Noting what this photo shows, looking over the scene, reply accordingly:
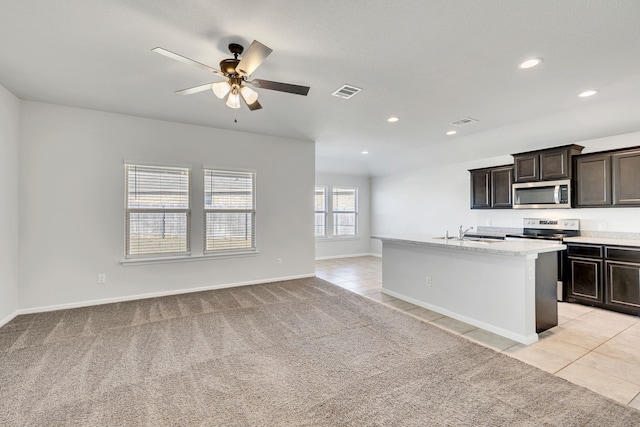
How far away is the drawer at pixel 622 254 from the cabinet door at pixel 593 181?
73 centimetres

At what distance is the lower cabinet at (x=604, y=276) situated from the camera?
372cm

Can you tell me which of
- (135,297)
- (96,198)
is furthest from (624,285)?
(96,198)

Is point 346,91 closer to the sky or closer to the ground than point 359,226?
closer to the sky

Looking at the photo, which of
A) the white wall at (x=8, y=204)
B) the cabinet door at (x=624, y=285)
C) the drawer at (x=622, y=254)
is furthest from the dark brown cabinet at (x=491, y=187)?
the white wall at (x=8, y=204)

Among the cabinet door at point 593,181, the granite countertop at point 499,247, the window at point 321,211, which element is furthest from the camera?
the window at point 321,211

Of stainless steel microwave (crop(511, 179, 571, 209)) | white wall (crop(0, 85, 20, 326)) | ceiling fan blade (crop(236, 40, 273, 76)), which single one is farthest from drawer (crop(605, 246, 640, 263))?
white wall (crop(0, 85, 20, 326))

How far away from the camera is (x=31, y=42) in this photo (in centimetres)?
249

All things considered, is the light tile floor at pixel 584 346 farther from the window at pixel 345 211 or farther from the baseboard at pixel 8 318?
the baseboard at pixel 8 318

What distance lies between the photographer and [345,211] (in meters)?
8.84

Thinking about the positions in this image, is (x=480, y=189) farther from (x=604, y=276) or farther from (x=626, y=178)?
(x=604, y=276)

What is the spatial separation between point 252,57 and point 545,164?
4907 mm

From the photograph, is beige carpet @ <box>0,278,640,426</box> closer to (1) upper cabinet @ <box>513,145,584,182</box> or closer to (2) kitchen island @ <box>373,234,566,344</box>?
(2) kitchen island @ <box>373,234,566,344</box>

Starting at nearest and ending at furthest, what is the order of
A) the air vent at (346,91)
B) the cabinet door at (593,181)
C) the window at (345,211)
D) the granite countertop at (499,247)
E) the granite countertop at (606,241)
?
the granite countertop at (499,247)
the air vent at (346,91)
the granite countertop at (606,241)
the cabinet door at (593,181)
the window at (345,211)

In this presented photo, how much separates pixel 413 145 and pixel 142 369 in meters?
5.78
